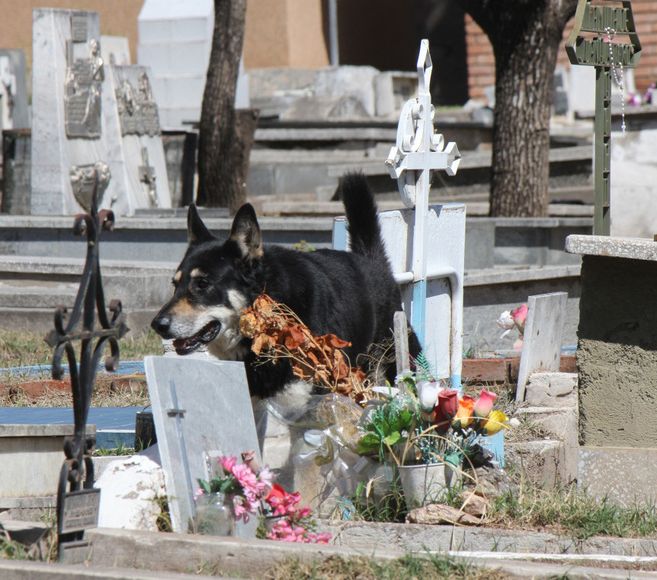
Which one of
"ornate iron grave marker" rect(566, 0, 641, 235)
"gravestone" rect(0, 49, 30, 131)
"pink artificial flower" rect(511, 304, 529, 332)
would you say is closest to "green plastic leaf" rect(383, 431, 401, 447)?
"ornate iron grave marker" rect(566, 0, 641, 235)

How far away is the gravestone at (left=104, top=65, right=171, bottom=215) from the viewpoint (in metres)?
11.9

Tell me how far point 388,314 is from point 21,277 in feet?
15.3

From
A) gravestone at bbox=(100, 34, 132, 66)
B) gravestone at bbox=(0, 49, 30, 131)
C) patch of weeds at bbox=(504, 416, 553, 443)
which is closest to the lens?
patch of weeds at bbox=(504, 416, 553, 443)

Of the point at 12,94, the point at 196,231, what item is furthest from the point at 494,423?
the point at 12,94

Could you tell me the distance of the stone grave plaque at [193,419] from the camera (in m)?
4.07

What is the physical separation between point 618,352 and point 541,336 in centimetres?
131

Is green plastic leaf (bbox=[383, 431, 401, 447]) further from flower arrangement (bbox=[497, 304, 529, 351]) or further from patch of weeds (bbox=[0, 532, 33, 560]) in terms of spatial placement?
flower arrangement (bbox=[497, 304, 529, 351])

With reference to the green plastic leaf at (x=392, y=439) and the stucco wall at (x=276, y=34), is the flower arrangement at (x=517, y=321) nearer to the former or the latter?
the green plastic leaf at (x=392, y=439)

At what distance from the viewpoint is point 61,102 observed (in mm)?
11367

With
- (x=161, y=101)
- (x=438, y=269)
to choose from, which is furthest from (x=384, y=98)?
(x=438, y=269)

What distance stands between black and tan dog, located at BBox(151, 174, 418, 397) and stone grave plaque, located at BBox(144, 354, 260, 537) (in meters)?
0.51

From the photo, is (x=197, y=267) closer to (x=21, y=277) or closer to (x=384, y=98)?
(x=21, y=277)

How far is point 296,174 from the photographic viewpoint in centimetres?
1474

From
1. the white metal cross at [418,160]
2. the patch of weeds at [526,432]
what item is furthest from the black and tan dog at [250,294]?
the patch of weeds at [526,432]
